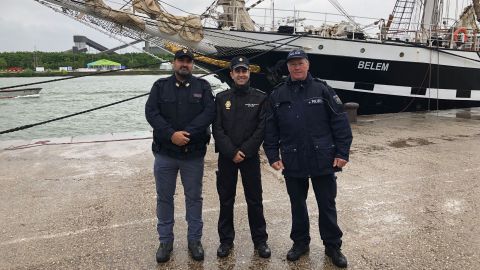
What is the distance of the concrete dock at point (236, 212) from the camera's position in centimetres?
322

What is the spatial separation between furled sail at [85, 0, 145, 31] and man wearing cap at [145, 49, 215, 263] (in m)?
6.10

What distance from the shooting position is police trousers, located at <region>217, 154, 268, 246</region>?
129 inches

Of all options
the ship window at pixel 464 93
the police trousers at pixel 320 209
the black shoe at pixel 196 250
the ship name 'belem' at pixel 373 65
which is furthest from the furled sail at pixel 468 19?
the black shoe at pixel 196 250

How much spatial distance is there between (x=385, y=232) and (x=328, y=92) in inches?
59.0

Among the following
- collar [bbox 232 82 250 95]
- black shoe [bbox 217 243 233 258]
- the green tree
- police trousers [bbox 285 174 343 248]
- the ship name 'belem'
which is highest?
the green tree

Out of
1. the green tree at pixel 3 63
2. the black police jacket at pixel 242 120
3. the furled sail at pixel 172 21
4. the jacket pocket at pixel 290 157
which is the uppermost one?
the green tree at pixel 3 63

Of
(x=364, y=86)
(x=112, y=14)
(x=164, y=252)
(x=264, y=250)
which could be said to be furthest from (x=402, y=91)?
(x=164, y=252)

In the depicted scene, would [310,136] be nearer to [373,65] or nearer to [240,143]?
[240,143]

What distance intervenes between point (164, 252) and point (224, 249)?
47 centimetres

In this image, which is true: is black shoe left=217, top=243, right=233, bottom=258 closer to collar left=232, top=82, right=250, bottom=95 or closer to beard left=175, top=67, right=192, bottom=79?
collar left=232, top=82, right=250, bottom=95

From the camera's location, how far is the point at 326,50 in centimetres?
1043

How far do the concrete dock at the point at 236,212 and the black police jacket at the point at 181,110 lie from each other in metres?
0.89

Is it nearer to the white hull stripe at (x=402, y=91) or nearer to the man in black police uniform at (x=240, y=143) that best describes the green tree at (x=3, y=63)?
the white hull stripe at (x=402, y=91)

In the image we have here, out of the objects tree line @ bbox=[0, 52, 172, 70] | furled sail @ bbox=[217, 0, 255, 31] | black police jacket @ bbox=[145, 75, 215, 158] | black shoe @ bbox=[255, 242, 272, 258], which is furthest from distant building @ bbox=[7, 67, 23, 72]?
black shoe @ bbox=[255, 242, 272, 258]
